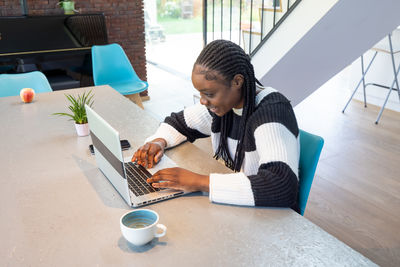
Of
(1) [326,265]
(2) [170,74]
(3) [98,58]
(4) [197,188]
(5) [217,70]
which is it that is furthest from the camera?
(2) [170,74]

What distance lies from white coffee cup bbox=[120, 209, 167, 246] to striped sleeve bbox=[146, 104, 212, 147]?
2.06 ft

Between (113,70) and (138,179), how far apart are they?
9.04ft

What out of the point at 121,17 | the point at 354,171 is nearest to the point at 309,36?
the point at 354,171

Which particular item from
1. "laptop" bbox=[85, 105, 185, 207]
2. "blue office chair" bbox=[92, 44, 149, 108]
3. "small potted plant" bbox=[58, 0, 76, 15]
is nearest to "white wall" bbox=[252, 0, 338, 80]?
"blue office chair" bbox=[92, 44, 149, 108]

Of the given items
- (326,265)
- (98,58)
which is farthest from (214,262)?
(98,58)

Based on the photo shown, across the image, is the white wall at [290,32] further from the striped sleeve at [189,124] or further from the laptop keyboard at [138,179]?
the laptop keyboard at [138,179]

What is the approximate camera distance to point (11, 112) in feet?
6.91

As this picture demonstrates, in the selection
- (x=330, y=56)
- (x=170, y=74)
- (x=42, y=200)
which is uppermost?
(x=330, y=56)

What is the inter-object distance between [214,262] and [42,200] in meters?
0.63

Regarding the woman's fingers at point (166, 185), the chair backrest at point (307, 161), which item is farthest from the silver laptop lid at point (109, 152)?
the chair backrest at point (307, 161)

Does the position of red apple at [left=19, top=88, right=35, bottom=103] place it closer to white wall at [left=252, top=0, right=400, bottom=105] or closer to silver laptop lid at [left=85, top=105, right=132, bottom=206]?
silver laptop lid at [left=85, top=105, right=132, bottom=206]

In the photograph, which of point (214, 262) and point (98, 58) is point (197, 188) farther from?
point (98, 58)

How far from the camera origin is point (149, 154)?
1478mm

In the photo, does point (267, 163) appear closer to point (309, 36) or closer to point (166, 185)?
point (166, 185)
